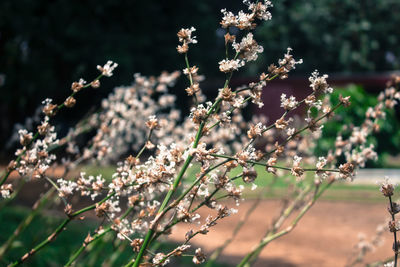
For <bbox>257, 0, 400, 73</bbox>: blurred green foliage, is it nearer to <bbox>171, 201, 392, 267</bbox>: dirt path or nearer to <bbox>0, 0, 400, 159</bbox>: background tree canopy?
<bbox>0, 0, 400, 159</bbox>: background tree canopy

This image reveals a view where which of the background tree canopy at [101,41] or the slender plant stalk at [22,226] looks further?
the background tree canopy at [101,41]

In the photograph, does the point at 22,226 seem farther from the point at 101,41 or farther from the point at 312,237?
the point at 101,41

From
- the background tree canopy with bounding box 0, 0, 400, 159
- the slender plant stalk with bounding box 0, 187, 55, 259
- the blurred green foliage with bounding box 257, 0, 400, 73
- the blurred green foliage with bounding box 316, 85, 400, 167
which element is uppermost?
→ the blurred green foliage with bounding box 257, 0, 400, 73

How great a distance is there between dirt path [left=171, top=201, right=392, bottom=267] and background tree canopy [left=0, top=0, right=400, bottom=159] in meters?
5.22

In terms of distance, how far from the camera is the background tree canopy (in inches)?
684

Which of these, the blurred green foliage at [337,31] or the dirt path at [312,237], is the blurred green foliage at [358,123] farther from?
the blurred green foliage at [337,31]

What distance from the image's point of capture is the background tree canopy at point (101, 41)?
1738 cm

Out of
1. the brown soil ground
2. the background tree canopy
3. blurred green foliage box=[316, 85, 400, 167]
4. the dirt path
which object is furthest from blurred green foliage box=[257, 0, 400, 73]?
the dirt path

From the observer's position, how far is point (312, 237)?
8.32 m

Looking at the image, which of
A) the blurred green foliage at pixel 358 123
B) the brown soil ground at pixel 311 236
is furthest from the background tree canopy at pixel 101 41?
the blurred green foliage at pixel 358 123

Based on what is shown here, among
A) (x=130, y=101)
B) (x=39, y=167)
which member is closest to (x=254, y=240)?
(x=130, y=101)

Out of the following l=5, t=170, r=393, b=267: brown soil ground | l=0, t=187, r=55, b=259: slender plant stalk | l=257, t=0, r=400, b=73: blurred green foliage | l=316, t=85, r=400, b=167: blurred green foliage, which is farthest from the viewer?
l=257, t=0, r=400, b=73: blurred green foliage

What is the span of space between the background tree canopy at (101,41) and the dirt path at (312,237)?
5.22 meters

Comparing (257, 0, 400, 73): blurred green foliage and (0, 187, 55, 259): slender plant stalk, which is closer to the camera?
(0, 187, 55, 259): slender plant stalk
